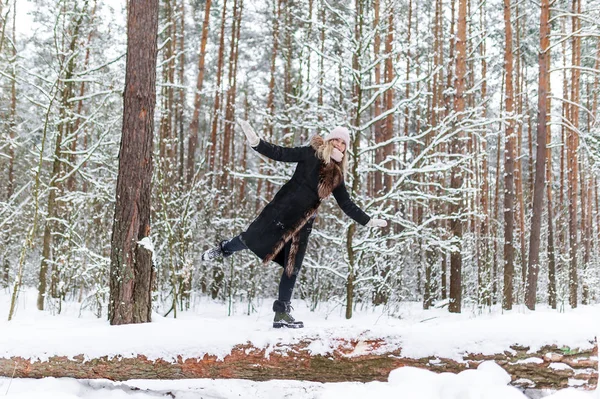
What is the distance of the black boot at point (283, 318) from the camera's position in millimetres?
3961

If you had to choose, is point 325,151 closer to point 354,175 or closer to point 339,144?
point 339,144

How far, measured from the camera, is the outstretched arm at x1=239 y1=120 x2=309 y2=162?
3.87 metres

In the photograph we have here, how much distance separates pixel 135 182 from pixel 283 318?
2.22 metres

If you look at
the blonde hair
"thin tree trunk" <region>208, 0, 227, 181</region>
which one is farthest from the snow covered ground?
"thin tree trunk" <region>208, 0, 227, 181</region>

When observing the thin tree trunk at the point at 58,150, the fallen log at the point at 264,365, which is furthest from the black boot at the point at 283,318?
the thin tree trunk at the point at 58,150

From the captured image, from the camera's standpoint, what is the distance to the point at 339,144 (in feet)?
13.7

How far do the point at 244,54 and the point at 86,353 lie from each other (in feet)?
55.3

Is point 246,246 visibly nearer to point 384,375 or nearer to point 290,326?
point 290,326

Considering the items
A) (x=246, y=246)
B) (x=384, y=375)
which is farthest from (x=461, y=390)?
(x=246, y=246)

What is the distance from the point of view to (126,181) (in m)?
4.81

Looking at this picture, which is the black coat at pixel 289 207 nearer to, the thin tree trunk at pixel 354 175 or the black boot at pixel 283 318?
the black boot at pixel 283 318

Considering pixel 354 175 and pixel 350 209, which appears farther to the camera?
pixel 354 175

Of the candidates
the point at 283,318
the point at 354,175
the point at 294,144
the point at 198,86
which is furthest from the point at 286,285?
→ the point at 198,86

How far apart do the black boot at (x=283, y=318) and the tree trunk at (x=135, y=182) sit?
1.57m
